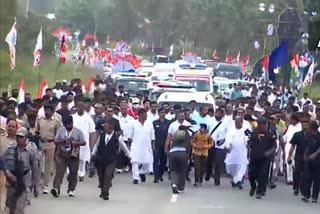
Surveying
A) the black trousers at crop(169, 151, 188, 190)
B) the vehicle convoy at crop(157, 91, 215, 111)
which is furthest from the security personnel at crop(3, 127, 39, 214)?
the vehicle convoy at crop(157, 91, 215, 111)

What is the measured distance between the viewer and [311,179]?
64.2 feet

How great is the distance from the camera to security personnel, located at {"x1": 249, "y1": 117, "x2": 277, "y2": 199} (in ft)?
64.1

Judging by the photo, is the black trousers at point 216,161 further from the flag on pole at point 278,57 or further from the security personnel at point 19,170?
the flag on pole at point 278,57

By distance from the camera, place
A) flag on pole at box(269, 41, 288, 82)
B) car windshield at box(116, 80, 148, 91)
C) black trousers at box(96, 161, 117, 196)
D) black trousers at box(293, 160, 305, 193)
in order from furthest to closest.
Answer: car windshield at box(116, 80, 148, 91)
flag on pole at box(269, 41, 288, 82)
black trousers at box(293, 160, 305, 193)
black trousers at box(96, 161, 117, 196)

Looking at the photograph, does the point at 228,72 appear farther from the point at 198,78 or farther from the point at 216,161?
the point at 216,161

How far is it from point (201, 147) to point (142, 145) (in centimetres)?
134

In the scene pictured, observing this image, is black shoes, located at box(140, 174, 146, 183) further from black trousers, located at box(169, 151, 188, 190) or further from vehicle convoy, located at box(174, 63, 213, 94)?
vehicle convoy, located at box(174, 63, 213, 94)

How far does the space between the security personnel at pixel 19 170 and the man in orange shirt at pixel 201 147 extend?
769 cm

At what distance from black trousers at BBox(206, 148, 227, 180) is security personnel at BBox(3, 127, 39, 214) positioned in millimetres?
8756

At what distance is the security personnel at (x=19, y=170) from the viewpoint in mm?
13766

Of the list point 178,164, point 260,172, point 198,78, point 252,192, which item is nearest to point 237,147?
point 252,192

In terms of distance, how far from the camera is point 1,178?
515 inches

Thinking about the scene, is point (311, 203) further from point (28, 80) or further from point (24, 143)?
point (28, 80)

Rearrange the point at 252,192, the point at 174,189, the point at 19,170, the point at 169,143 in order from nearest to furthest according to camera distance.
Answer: the point at 19,170 → the point at 174,189 → the point at 252,192 → the point at 169,143
